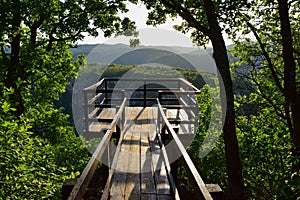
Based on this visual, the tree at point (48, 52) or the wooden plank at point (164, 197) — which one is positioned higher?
the tree at point (48, 52)

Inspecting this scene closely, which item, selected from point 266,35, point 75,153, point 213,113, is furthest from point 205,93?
point 75,153

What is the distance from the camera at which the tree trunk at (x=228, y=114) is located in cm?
827

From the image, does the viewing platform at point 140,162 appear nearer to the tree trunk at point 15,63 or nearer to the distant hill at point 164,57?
the tree trunk at point 15,63

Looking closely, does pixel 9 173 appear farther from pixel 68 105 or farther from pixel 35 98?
pixel 68 105

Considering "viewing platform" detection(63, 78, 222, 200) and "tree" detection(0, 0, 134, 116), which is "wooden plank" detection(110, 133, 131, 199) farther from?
"tree" detection(0, 0, 134, 116)

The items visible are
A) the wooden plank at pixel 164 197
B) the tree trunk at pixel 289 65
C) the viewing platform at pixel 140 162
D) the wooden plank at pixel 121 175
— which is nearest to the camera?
the viewing platform at pixel 140 162

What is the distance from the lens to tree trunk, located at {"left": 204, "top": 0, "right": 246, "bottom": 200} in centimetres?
827

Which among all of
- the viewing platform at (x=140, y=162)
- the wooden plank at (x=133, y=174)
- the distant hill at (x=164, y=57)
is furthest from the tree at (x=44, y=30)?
the distant hill at (x=164, y=57)

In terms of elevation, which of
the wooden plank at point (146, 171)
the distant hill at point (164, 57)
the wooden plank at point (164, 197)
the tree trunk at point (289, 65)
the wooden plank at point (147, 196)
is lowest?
the wooden plank at point (147, 196)

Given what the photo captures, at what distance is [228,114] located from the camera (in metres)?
8.52

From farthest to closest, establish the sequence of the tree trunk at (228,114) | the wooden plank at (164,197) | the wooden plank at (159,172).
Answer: the tree trunk at (228,114) → the wooden plank at (159,172) → the wooden plank at (164,197)

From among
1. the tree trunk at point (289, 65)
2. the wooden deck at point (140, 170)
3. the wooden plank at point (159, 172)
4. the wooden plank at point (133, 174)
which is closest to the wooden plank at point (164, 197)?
the wooden deck at point (140, 170)

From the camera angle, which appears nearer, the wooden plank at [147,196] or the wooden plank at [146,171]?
the wooden plank at [147,196]

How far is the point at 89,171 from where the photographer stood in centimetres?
291
